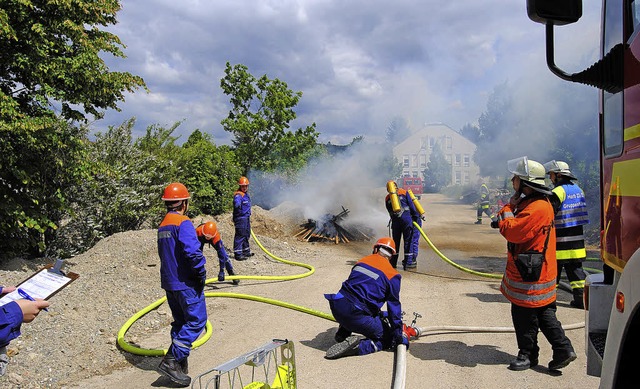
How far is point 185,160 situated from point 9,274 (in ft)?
27.5

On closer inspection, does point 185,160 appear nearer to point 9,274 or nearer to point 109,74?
point 109,74

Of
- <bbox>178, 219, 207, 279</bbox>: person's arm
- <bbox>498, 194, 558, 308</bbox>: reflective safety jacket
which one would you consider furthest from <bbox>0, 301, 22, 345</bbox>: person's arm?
<bbox>498, 194, 558, 308</bbox>: reflective safety jacket

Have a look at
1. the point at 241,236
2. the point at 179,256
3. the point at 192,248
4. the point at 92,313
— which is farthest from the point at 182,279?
the point at 241,236

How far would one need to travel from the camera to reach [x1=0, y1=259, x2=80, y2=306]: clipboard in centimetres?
274

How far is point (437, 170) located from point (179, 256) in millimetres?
50912

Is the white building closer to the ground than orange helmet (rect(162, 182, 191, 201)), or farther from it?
farther from it

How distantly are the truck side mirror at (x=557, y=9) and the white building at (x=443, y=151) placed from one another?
46893 mm

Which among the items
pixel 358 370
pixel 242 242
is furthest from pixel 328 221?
pixel 358 370

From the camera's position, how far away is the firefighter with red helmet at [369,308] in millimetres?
4664

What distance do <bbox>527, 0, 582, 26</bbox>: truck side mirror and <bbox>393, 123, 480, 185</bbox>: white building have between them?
4689cm

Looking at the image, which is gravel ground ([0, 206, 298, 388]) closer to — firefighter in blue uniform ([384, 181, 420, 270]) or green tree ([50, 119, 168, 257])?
green tree ([50, 119, 168, 257])

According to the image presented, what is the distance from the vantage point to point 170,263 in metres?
4.31

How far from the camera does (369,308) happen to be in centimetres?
476

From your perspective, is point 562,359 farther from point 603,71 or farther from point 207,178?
point 207,178
